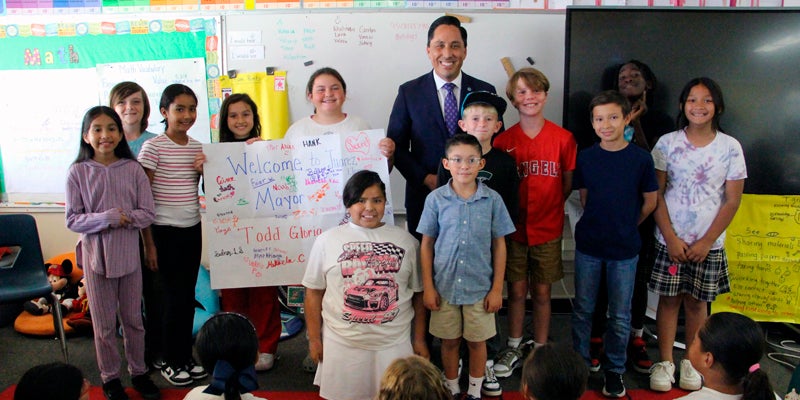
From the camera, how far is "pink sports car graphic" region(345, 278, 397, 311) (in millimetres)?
2260

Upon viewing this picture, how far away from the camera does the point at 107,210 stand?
2340mm

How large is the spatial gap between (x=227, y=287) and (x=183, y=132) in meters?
0.80

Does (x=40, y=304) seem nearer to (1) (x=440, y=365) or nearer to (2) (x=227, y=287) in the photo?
(2) (x=227, y=287)

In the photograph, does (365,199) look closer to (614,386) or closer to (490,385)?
(490,385)

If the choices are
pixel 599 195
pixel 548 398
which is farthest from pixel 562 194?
pixel 548 398

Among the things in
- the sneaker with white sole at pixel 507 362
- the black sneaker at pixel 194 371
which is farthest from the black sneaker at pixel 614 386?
the black sneaker at pixel 194 371

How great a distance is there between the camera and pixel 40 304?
11.5 feet

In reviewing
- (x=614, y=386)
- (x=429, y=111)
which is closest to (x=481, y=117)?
(x=429, y=111)

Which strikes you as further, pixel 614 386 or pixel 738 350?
pixel 614 386

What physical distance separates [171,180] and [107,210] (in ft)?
1.08

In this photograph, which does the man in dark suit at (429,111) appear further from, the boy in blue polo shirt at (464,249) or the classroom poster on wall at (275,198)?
the boy in blue polo shirt at (464,249)

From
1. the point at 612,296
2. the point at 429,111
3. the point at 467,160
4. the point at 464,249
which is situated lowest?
the point at 612,296

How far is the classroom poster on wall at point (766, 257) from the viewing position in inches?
121

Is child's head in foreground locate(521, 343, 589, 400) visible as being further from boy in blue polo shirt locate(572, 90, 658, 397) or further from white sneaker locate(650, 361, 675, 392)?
white sneaker locate(650, 361, 675, 392)
